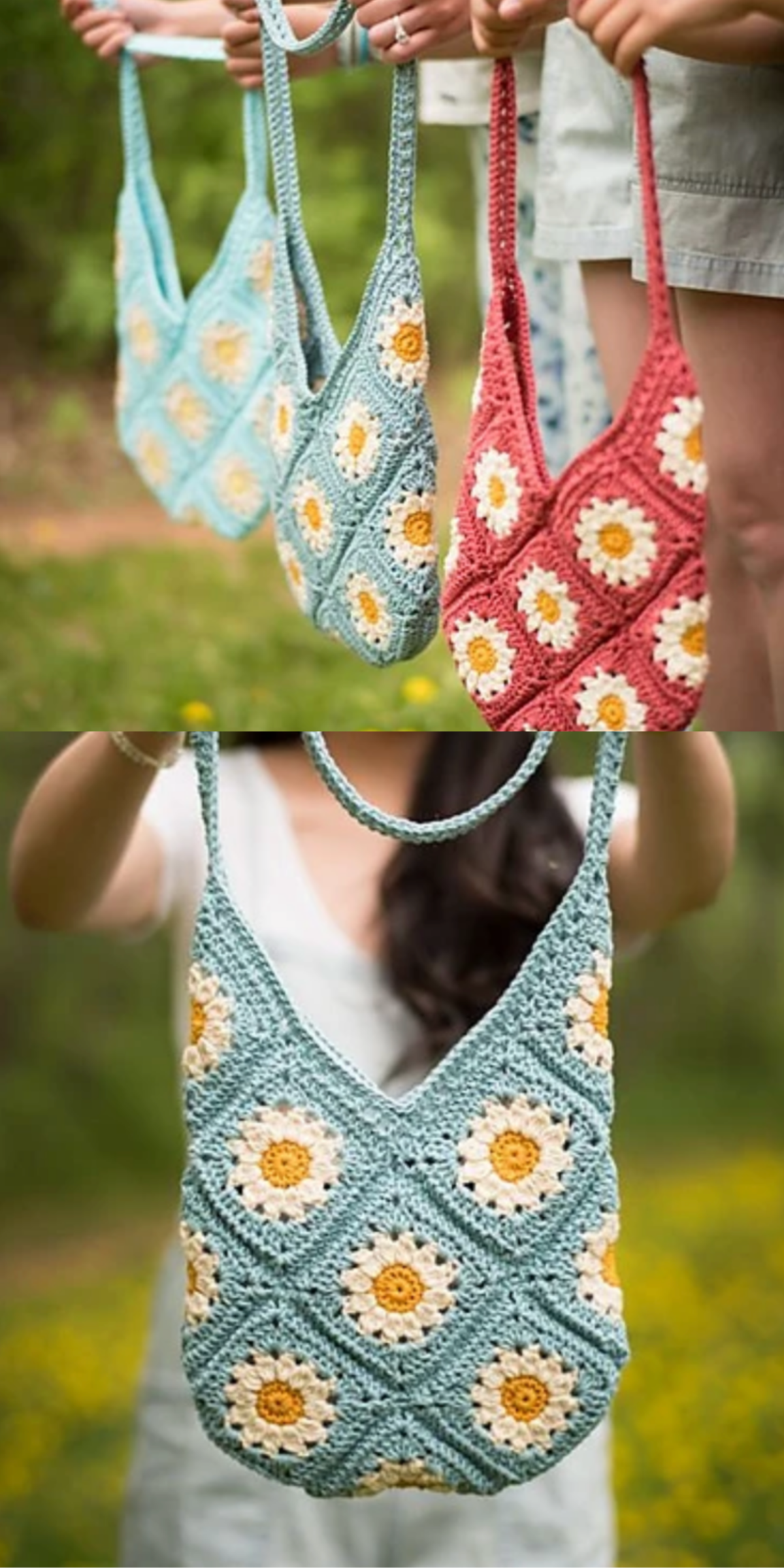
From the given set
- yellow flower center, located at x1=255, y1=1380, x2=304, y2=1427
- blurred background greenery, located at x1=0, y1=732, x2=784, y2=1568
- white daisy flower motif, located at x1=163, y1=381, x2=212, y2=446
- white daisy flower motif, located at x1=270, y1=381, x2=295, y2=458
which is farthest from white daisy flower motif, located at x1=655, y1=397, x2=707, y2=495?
blurred background greenery, located at x1=0, y1=732, x2=784, y2=1568

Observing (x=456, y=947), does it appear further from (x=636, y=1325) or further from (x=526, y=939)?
(x=636, y=1325)

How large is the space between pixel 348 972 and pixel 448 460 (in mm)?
3143

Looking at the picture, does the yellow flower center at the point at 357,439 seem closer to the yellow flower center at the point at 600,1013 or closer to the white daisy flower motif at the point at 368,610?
the white daisy flower motif at the point at 368,610

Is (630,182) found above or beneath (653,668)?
above

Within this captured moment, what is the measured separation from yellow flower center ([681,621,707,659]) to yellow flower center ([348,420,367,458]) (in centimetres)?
39

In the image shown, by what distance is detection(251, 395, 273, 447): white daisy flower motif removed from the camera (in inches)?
83.0

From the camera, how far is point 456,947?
1664 millimetres

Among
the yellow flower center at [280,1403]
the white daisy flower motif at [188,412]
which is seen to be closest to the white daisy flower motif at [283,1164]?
the yellow flower center at [280,1403]

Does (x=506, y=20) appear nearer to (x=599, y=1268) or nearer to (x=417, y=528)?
(x=417, y=528)

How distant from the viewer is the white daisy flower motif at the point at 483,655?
1427mm

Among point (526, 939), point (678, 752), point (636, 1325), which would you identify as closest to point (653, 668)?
point (678, 752)

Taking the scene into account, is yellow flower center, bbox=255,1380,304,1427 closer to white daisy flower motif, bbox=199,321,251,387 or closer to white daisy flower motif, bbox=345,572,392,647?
white daisy flower motif, bbox=345,572,392,647

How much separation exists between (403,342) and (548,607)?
29 centimetres

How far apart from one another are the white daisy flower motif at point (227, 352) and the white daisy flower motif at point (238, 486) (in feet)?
0.27
